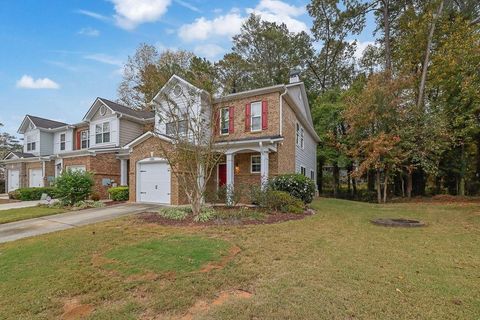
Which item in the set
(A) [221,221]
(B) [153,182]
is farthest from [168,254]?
(B) [153,182]

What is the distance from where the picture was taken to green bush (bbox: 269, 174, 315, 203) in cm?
1117

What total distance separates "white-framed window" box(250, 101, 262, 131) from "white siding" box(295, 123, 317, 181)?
349cm

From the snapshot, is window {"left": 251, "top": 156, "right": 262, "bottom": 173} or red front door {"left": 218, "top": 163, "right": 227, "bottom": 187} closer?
window {"left": 251, "top": 156, "right": 262, "bottom": 173}

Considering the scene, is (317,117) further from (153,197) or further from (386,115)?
(153,197)

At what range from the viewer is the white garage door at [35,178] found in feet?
67.7

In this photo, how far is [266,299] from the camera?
336 centimetres

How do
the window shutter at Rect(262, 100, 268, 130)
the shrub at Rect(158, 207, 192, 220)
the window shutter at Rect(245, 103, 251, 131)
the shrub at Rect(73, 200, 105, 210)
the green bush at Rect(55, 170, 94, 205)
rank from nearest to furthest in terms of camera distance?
the shrub at Rect(158, 207, 192, 220) < the shrub at Rect(73, 200, 105, 210) < the green bush at Rect(55, 170, 94, 205) < the window shutter at Rect(262, 100, 268, 130) < the window shutter at Rect(245, 103, 251, 131)

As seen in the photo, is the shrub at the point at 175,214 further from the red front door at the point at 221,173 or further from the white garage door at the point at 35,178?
the white garage door at the point at 35,178

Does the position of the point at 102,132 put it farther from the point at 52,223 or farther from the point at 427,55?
the point at 427,55

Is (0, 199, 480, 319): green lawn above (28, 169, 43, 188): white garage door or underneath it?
underneath

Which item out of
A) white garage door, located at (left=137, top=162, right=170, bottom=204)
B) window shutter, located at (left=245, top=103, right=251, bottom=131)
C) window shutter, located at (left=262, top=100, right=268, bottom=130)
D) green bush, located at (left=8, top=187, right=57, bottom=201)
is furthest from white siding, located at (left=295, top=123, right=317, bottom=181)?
green bush, located at (left=8, top=187, right=57, bottom=201)

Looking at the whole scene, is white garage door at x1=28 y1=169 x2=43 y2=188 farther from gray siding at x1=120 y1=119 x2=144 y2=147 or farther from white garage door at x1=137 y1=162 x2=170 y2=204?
white garage door at x1=137 y1=162 x2=170 y2=204

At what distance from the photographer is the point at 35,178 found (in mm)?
21141

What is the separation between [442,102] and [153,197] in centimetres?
1835
